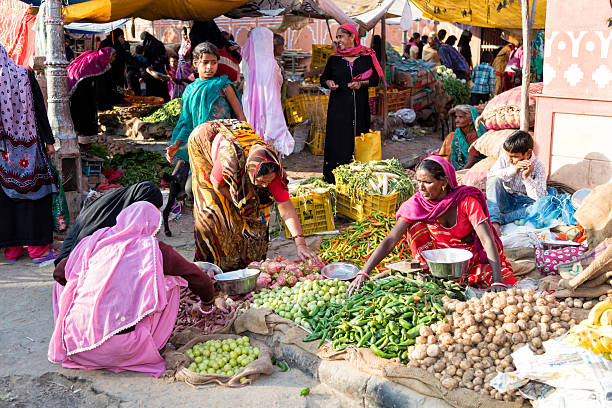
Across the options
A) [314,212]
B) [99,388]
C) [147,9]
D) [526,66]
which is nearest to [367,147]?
[314,212]

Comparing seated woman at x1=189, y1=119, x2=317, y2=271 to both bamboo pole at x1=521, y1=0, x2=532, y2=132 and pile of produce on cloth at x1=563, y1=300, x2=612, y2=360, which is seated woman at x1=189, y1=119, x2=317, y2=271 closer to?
pile of produce on cloth at x1=563, y1=300, x2=612, y2=360

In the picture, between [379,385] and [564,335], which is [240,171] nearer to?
[379,385]

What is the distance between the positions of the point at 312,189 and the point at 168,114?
5.63m

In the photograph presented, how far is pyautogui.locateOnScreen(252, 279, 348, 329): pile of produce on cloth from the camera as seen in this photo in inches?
156

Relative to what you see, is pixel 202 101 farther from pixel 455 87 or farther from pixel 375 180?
pixel 455 87

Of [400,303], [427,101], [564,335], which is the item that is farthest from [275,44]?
[564,335]

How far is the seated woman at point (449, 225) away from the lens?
400cm

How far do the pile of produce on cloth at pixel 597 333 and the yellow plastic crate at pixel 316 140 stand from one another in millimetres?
7244

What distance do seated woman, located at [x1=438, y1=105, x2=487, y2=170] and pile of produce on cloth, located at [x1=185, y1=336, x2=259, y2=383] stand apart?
417 cm

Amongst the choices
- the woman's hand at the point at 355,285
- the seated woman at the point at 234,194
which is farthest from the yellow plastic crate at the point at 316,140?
the woman's hand at the point at 355,285

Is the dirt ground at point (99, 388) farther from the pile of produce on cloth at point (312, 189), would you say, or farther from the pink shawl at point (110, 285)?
the pile of produce on cloth at point (312, 189)

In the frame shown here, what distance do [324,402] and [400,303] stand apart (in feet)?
2.32

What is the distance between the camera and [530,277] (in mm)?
4820

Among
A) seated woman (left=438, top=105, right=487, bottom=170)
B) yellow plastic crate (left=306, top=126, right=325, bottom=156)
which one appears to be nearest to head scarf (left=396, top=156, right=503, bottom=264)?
seated woman (left=438, top=105, right=487, bottom=170)
